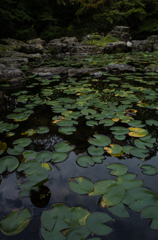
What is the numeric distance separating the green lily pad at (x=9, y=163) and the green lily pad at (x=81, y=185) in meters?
0.35

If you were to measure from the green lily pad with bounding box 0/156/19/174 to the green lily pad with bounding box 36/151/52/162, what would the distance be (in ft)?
0.41

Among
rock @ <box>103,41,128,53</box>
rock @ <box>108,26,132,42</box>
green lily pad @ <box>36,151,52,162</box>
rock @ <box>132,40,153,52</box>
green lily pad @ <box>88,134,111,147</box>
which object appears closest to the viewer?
green lily pad @ <box>36,151,52,162</box>

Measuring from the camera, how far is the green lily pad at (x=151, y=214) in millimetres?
598

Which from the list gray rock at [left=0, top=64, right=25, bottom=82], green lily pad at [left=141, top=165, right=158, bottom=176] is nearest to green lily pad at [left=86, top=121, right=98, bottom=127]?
green lily pad at [left=141, top=165, right=158, bottom=176]

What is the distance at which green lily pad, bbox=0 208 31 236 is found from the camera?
1.94 feet

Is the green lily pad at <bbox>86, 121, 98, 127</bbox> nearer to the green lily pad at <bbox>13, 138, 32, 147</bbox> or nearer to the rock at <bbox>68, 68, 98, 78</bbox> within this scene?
the green lily pad at <bbox>13, 138, 32, 147</bbox>

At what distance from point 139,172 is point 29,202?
1.94ft

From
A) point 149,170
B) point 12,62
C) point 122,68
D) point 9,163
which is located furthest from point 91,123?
point 12,62

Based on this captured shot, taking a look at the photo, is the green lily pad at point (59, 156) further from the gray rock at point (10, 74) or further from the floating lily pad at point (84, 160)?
the gray rock at point (10, 74)

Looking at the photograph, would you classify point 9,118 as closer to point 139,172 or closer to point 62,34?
point 139,172

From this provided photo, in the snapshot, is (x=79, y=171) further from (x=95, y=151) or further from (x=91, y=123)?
(x=91, y=123)

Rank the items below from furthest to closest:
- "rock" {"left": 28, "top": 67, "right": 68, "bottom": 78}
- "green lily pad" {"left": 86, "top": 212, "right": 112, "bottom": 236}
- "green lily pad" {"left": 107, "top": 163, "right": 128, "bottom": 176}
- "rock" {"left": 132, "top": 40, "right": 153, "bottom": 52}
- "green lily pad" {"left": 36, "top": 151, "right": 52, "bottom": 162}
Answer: "rock" {"left": 132, "top": 40, "right": 153, "bottom": 52} < "rock" {"left": 28, "top": 67, "right": 68, "bottom": 78} < "green lily pad" {"left": 36, "top": 151, "right": 52, "bottom": 162} < "green lily pad" {"left": 107, "top": 163, "right": 128, "bottom": 176} < "green lily pad" {"left": 86, "top": 212, "right": 112, "bottom": 236}

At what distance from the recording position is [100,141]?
109 centimetres

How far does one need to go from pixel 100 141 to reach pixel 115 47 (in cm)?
711
